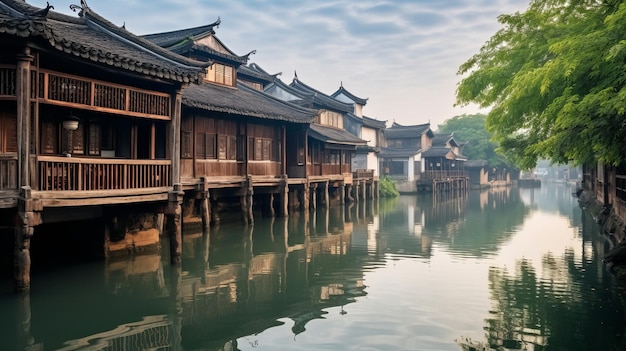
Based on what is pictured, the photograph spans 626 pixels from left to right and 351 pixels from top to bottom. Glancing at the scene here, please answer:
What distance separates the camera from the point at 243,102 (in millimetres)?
20906

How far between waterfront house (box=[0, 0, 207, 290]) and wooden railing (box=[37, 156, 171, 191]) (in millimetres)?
22

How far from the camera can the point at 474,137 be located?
7119 cm

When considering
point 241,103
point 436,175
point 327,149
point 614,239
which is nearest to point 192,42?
point 241,103

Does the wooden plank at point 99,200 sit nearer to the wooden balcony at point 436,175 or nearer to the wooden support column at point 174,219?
the wooden support column at point 174,219

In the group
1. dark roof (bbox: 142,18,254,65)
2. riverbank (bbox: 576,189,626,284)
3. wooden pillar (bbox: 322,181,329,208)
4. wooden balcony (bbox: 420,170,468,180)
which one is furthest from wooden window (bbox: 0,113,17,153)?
wooden balcony (bbox: 420,170,468,180)

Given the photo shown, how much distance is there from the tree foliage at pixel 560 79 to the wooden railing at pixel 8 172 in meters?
9.46

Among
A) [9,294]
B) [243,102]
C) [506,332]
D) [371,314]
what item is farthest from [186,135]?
[506,332]

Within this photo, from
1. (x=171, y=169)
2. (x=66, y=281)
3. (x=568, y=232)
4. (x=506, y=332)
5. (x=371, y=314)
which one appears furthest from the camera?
(x=568, y=232)

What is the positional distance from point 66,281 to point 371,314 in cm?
655

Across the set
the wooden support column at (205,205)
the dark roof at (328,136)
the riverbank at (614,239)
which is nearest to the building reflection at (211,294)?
the wooden support column at (205,205)

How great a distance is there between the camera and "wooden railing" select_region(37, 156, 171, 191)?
9469 mm

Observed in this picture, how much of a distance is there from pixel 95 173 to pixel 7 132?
6.36 ft

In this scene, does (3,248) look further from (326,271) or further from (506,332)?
(506,332)

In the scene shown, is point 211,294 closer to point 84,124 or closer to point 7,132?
point 7,132
